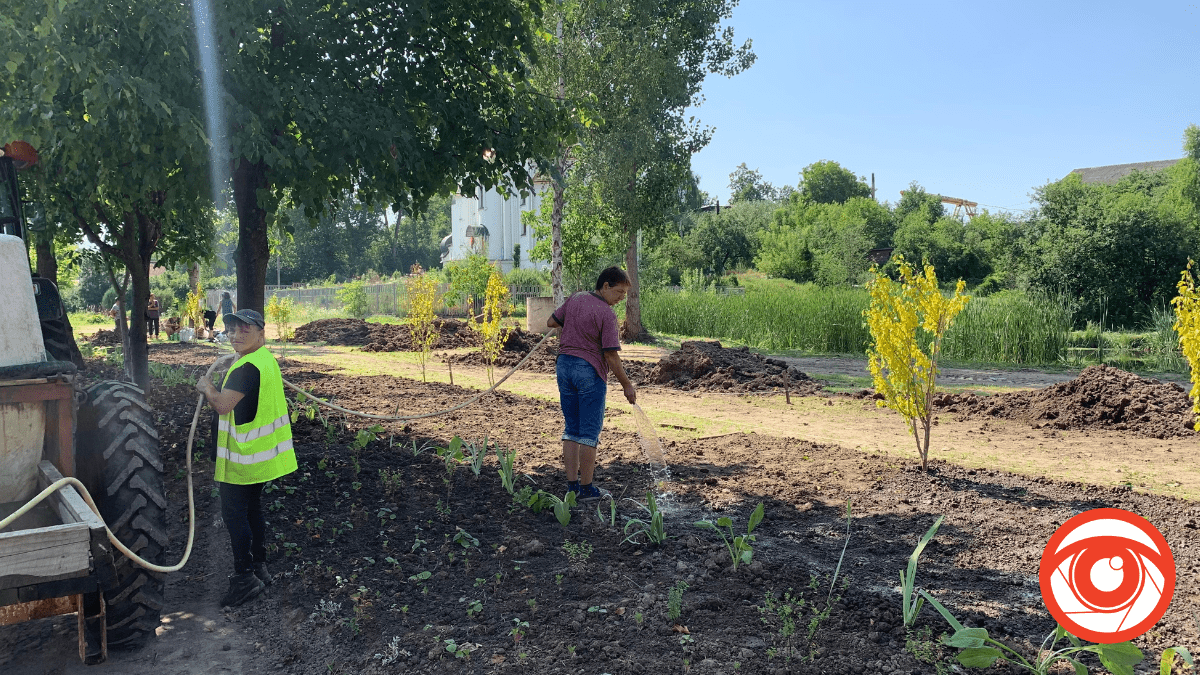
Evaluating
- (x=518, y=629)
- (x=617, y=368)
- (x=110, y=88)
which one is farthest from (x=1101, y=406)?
(x=110, y=88)

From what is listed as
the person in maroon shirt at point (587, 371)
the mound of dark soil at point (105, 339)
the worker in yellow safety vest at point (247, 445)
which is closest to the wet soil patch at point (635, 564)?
the worker in yellow safety vest at point (247, 445)

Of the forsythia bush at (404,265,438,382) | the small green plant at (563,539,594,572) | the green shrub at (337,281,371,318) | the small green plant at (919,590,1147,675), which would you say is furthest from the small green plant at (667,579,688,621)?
the green shrub at (337,281,371,318)

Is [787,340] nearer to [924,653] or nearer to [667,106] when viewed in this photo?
[667,106]

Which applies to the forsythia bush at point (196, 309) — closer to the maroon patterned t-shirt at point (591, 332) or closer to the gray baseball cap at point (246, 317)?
the maroon patterned t-shirt at point (591, 332)

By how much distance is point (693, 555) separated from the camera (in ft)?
15.1

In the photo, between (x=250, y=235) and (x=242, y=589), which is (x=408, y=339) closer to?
(x=250, y=235)

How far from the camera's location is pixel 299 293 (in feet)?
140

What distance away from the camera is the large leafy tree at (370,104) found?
5672 mm

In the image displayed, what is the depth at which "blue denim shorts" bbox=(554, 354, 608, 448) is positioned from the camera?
5.76 meters

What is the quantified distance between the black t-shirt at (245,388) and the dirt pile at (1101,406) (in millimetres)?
8760

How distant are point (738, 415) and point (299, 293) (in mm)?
37107

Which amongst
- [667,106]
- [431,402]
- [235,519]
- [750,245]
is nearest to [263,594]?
[235,519]

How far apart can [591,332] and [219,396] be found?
2574mm

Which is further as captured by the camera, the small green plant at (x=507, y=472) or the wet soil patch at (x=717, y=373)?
the wet soil patch at (x=717, y=373)
